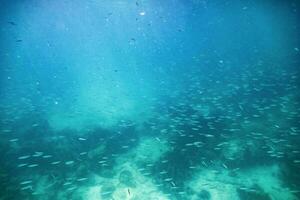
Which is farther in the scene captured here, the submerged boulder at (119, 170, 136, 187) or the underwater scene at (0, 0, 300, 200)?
the submerged boulder at (119, 170, 136, 187)

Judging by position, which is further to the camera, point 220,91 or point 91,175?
point 220,91

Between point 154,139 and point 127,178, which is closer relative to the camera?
point 127,178

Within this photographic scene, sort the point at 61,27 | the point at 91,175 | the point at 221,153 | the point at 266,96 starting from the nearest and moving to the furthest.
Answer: the point at 91,175, the point at 221,153, the point at 266,96, the point at 61,27

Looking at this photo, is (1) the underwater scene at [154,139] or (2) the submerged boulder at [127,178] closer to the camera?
(1) the underwater scene at [154,139]

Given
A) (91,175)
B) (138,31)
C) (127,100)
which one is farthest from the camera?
(138,31)

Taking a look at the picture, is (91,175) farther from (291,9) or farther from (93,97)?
(291,9)

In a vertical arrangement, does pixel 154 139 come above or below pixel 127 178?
above

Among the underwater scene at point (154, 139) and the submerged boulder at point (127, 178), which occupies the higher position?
the underwater scene at point (154, 139)

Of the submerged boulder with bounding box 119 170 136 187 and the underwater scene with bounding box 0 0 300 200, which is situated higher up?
the underwater scene with bounding box 0 0 300 200

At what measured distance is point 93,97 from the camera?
60.6ft

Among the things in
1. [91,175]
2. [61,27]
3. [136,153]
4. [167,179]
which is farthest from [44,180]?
[61,27]

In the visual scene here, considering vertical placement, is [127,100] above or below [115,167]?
above

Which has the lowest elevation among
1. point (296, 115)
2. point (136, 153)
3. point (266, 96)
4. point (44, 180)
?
point (44, 180)

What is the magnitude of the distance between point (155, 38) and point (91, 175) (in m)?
94.3
